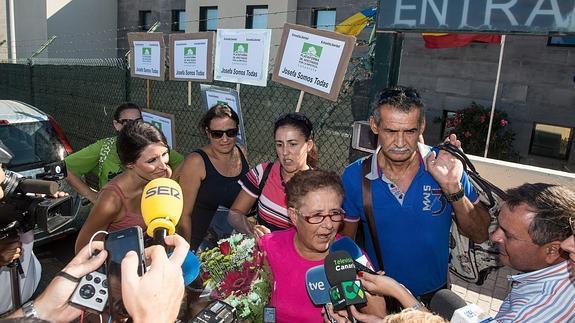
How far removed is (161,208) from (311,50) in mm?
2280

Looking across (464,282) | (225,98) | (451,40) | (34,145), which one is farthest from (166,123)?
(451,40)

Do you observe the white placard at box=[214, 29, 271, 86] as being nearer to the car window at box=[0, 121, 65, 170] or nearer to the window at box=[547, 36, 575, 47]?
the car window at box=[0, 121, 65, 170]

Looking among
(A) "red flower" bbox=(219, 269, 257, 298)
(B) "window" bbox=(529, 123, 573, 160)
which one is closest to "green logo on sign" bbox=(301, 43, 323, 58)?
(A) "red flower" bbox=(219, 269, 257, 298)

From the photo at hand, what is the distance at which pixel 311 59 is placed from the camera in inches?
145

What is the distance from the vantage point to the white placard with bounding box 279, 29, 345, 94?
3.54 metres

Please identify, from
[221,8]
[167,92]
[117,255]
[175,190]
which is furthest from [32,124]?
[221,8]

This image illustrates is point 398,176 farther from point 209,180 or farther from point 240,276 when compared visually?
point 209,180

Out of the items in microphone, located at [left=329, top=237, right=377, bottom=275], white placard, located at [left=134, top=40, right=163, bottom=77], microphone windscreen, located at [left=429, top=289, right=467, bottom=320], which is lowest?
microphone windscreen, located at [left=429, top=289, right=467, bottom=320]

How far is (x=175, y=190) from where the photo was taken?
195 centimetres

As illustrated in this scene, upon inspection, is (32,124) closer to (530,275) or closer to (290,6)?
(530,275)

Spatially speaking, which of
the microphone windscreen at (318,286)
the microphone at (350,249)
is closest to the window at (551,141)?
the microphone at (350,249)

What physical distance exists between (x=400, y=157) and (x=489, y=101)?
8.84 m

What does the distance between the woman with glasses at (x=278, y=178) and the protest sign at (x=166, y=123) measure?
2.47 metres

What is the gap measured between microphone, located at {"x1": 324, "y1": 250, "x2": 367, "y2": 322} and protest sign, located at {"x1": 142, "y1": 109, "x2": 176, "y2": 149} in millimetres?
3899
